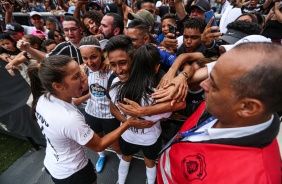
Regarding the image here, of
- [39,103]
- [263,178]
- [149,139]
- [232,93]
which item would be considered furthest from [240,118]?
[39,103]

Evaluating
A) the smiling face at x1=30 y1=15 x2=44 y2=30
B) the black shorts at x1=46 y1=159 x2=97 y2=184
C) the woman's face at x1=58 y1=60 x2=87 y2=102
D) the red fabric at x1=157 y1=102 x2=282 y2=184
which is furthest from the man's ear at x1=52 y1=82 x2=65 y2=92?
the smiling face at x1=30 y1=15 x2=44 y2=30

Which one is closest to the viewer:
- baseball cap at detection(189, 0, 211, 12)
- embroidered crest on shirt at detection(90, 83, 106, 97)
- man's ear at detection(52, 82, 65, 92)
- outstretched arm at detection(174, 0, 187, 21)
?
man's ear at detection(52, 82, 65, 92)

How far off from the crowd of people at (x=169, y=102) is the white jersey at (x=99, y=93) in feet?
0.04

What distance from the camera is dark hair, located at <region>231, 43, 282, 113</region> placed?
34.1 inches

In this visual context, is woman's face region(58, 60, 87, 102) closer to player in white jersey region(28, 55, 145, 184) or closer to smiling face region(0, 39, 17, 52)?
player in white jersey region(28, 55, 145, 184)

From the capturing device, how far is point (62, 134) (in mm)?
1488

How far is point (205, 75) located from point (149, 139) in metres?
0.86

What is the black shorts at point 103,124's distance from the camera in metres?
2.48

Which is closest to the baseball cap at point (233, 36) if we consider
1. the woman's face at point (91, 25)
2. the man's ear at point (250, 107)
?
the man's ear at point (250, 107)

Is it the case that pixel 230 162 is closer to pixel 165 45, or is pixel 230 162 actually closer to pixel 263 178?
pixel 263 178

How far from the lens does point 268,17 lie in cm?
390

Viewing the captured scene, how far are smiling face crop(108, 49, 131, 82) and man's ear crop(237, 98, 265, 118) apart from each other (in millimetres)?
1126

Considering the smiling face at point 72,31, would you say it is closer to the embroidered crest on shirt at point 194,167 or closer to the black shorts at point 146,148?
the black shorts at point 146,148

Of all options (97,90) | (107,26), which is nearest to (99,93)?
(97,90)
